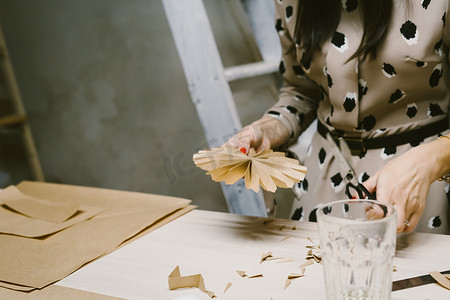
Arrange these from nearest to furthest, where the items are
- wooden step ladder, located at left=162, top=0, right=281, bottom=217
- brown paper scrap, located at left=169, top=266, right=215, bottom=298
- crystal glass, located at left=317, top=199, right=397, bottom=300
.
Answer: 1. crystal glass, located at left=317, top=199, right=397, bottom=300
2. brown paper scrap, located at left=169, top=266, right=215, bottom=298
3. wooden step ladder, located at left=162, top=0, right=281, bottom=217

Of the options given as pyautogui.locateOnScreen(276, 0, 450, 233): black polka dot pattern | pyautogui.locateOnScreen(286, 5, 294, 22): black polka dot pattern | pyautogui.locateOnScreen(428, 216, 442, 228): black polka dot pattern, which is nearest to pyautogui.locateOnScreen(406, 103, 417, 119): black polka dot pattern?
pyautogui.locateOnScreen(276, 0, 450, 233): black polka dot pattern

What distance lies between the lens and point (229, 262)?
1.97 feet

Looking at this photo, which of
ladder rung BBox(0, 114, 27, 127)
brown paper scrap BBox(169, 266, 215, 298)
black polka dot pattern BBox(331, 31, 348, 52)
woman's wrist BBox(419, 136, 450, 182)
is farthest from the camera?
ladder rung BBox(0, 114, 27, 127)

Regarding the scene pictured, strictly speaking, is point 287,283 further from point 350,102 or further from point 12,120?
point 12,120

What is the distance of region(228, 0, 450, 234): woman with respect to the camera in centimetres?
83

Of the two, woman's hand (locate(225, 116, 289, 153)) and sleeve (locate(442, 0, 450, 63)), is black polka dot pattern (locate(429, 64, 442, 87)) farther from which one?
woman's hand (locate(225, 116, 289, 153))

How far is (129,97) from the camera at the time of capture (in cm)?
225

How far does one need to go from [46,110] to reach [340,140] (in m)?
2.08

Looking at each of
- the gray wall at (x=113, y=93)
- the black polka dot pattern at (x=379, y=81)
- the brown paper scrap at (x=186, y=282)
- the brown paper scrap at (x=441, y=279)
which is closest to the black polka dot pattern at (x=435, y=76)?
the black polka dot pattern at (x=379, y=81)

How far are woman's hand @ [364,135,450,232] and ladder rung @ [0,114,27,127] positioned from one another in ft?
7.83

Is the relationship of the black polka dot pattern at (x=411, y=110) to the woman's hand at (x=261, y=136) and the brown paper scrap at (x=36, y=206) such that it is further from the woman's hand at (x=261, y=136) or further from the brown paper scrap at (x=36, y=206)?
the brown paper scrap at (x=36, y=206)

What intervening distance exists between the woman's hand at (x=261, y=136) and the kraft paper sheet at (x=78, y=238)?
0.50 ft

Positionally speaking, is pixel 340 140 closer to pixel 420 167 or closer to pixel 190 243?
pixel 420 167

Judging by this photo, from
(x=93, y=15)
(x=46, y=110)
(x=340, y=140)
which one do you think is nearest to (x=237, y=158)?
(x=340, y=140)
